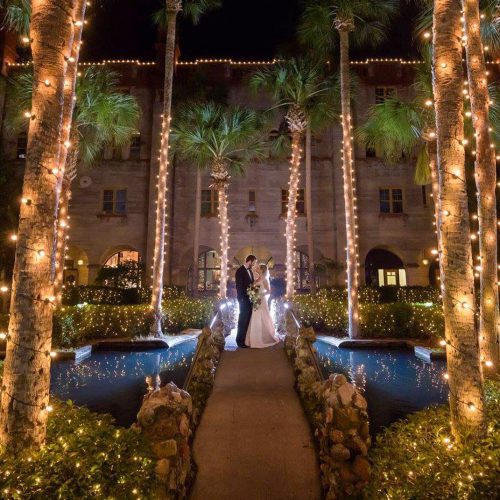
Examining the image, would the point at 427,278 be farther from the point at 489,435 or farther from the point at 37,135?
the point at 37,135

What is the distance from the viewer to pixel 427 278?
21.9 m

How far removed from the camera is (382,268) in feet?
78.4

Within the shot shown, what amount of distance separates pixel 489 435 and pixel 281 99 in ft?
54.1

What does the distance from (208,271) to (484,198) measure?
18.2 metres

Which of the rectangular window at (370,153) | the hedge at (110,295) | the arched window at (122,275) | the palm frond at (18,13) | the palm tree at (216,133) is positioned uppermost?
the rectangular window at (370,153)

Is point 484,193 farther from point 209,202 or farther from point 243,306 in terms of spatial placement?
point 209,202

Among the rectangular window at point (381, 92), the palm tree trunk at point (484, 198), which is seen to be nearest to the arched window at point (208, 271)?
the rectangular window at point (381, 92)

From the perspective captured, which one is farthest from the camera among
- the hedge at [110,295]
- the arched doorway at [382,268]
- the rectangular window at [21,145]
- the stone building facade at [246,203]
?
the arched doorway at [382,268]

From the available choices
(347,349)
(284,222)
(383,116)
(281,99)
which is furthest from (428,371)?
(284,222)

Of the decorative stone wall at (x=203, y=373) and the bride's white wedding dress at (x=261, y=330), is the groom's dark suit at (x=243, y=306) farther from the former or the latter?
the decorative stone wall at (x=203, y=373)

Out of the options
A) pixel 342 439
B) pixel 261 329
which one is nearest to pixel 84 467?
pixel 342 439

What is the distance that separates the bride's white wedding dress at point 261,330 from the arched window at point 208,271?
14754 mm

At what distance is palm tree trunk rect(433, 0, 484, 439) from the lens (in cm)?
347

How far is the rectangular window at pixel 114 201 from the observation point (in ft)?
73.5
